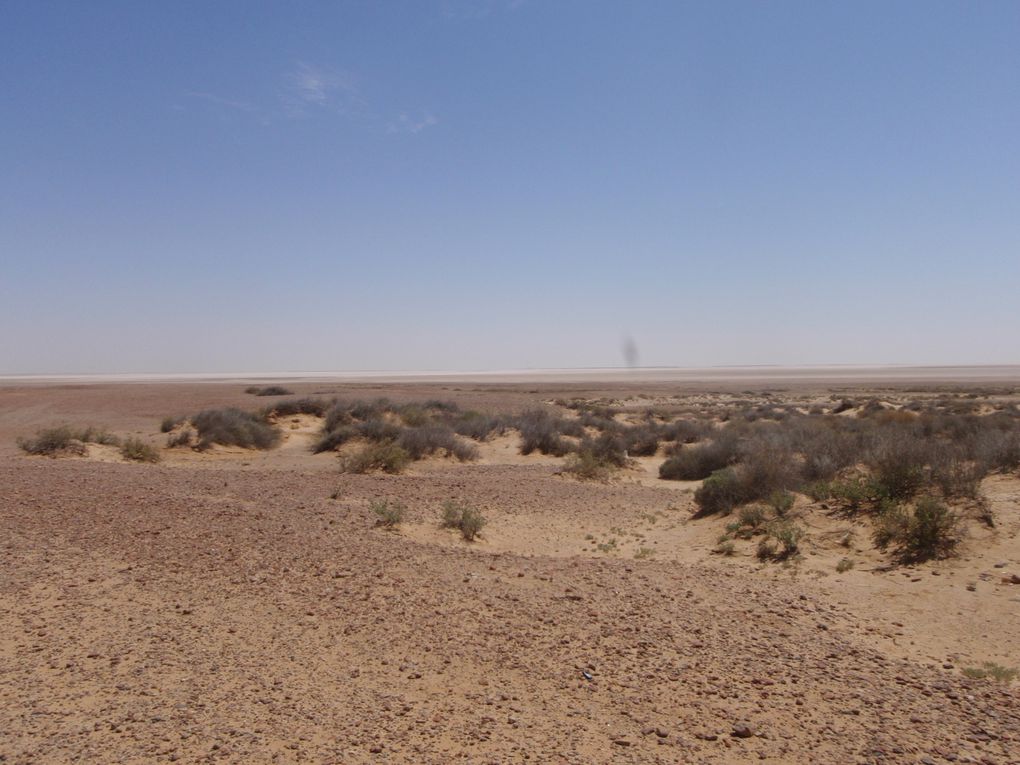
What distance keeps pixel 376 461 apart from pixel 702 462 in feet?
29.6

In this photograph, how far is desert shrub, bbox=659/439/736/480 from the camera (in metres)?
20.8

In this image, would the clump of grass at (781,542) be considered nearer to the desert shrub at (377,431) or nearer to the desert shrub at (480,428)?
the desert shrub at (377,431)

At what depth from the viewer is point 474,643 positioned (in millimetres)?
7254

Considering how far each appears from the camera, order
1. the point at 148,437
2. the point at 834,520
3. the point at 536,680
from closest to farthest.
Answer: the point at 536,680 → the point at 834,520 → the point at 148,437

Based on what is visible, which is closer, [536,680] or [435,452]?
[536,680]

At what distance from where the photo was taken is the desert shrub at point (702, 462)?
68.1ft

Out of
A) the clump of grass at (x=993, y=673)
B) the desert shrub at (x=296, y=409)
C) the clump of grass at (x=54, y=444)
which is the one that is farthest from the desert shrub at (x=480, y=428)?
the clump of grass at (x=993, y=673)

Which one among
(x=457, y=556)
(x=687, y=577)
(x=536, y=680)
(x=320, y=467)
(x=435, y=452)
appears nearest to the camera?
(x=536, y=680)

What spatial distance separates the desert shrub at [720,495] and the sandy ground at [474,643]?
4.82 feet

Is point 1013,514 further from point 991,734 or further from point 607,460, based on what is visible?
point 607,460

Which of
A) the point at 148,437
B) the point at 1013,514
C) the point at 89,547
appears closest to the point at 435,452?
the point at 148,437

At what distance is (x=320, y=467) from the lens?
22.4 meters

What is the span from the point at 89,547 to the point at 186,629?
388cm

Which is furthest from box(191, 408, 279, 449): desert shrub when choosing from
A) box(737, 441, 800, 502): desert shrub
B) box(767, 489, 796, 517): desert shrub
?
box(767, 489, 796, 517): desert shrub
